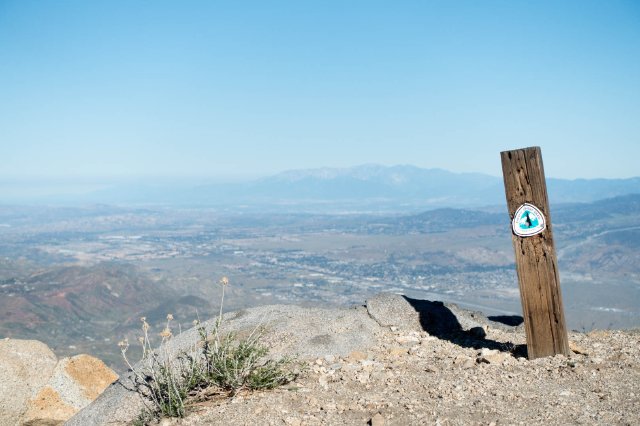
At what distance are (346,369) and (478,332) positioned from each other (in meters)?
2.21

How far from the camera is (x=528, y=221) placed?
6.01 meters

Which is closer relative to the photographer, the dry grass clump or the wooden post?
the dry grass clump

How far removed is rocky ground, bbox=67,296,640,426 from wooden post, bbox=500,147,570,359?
26 cm

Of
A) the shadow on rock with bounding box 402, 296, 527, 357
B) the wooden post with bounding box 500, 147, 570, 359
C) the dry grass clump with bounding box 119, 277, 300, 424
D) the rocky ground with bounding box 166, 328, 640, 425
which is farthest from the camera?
the shadow on rock with bounding box 402, 296, 527, 357

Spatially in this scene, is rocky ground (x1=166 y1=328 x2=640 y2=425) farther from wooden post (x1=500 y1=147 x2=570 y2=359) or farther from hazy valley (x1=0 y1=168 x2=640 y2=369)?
hazy valley (x1=0 y1=168 x2=640 y2=369)

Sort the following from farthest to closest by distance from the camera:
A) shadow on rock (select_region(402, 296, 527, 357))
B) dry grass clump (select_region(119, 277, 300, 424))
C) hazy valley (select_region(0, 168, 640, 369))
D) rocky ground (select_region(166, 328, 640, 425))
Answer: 1. hazy valley (select_region(0, 168, 640, 369))
2. shadow on rock (select_region(402, 296, 527, 357))
3. dry grass clump (select_region(119, 277, 300, 424))
4. rocky ground (select_region(166, 328, 640, 425))

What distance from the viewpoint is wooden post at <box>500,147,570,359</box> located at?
5.92 meters

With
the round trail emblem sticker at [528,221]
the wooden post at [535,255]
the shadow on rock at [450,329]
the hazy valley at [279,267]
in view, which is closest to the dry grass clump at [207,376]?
the shadow on rock at [450,329]

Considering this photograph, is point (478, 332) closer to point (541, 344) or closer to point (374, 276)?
point (541, 344)

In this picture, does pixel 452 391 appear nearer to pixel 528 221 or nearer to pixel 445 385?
pixel 445 385

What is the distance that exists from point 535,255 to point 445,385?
1.82m

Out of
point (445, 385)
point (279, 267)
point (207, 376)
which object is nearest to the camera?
point (445, 385)

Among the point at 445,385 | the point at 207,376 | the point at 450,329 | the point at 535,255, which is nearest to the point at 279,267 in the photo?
A: the point at 450,329

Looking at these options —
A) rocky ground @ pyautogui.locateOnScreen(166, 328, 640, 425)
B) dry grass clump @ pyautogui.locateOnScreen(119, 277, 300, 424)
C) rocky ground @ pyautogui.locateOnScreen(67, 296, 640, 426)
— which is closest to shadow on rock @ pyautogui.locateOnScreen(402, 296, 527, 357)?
rocky ground @ pyautogui.locateOnScreen(67, 296, 640, 426)
